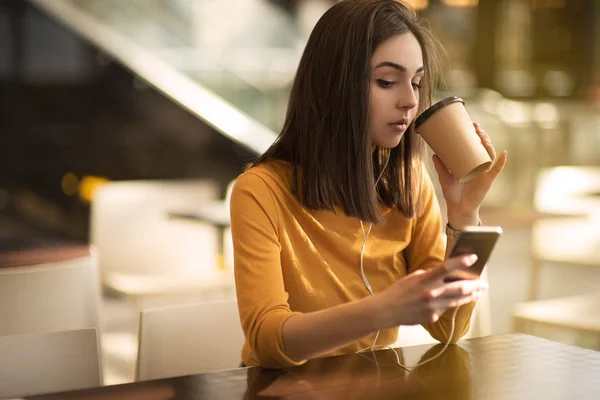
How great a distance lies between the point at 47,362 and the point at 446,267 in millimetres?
830

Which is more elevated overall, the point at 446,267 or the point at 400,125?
the point at 400,125

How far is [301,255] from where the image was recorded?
5.61 ft

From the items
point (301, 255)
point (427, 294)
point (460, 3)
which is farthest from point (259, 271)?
point (460, 3)

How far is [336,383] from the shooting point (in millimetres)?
1349

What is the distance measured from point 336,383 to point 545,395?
323 millimetres

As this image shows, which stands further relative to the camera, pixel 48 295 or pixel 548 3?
pixel 548 3

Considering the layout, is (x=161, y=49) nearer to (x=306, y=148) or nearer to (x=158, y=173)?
(x=158, y=173)

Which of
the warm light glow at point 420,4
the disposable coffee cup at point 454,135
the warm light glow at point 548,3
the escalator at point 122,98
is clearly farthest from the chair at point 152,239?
the warm light glow at point 548,3

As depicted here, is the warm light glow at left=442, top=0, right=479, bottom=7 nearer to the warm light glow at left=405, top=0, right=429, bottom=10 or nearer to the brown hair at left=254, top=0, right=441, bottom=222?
the warm light glow at left=405, top=0, right=429, bottom=10

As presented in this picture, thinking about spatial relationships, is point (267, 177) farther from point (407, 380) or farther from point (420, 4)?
point (420, 4)

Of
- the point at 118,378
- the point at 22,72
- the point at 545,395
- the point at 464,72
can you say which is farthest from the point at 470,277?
the point at 464,72

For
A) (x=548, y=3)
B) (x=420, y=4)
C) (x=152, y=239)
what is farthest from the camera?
(x=548, y=3)

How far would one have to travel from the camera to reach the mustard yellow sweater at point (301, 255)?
1.55m

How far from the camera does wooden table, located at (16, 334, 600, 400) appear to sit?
50.9 inches
